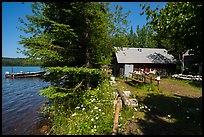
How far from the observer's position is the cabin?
1169 inches

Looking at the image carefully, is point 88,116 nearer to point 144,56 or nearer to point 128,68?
point 128,68

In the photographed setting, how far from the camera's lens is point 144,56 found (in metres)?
33.0

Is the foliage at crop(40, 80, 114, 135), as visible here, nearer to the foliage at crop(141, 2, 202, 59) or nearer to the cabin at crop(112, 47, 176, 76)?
the foliage at crop(141, 2, 202, 59)

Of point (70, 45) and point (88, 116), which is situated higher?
point (70, 45)

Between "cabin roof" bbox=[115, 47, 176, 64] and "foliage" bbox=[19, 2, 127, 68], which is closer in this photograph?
"foliage" bbox=[19, 2, 127, 68]

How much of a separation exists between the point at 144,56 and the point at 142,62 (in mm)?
2606

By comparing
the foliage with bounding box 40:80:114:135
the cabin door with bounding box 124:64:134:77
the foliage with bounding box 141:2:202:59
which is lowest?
the foliage with bounding box 40:80:114:135

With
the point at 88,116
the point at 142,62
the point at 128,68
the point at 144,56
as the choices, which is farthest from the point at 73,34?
the point at 144,56

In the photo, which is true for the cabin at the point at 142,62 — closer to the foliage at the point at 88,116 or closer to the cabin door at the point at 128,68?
the cabin door at the point at 128,68

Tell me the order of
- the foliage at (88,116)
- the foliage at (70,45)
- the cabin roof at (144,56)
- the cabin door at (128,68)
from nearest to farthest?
the foliage at (88,116), the foliage at (70,45), the cabin door at (128,68), the cabin roof at (144,56)

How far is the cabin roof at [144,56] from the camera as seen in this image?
3050cm

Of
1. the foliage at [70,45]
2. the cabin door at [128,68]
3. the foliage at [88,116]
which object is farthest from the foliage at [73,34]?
the cabin door at [128,68]

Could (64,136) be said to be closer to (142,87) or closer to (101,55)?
(101,55)

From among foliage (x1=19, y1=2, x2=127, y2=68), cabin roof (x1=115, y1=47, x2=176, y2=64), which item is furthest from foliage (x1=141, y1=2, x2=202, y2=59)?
cabin roof (x1=115, y1=47, x2=176, y2=64)
